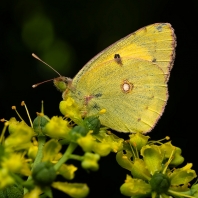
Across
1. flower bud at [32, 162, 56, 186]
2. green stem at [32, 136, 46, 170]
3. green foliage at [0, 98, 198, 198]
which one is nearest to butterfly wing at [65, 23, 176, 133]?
green foliage at [0, 98, 198, 198]

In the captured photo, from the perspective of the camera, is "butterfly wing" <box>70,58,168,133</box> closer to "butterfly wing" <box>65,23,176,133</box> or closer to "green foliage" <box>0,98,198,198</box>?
"butterfly wing" <box>65,23,176,133</box>

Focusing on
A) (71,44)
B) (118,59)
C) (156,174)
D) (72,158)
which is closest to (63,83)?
(118,59)

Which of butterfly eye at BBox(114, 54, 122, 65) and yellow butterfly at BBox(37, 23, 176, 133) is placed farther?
butterfly eye at BBox(114, 54, 122, 65)

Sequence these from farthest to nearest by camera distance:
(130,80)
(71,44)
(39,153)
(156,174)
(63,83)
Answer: (71,44), (130,80), (63,83), (156,174), (39,153)

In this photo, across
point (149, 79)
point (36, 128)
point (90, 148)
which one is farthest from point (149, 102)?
point (90, 148)

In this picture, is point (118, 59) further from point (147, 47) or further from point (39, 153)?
point (39, 153)

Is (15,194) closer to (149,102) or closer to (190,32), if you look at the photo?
(149,102)

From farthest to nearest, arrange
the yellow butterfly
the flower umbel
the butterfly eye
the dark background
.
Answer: the dark background, the butterfly eye, the yellow butterfly, the flower umbel
